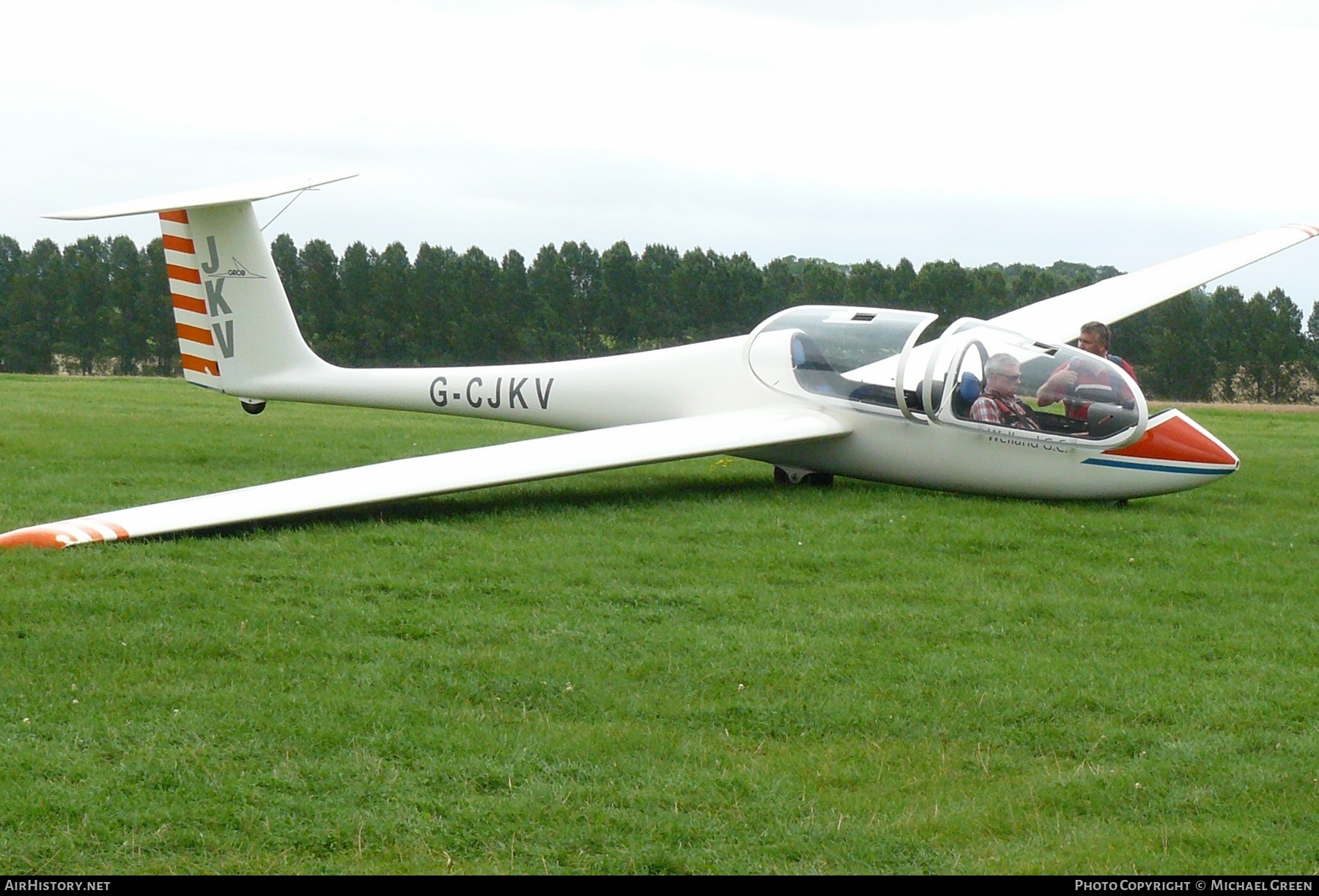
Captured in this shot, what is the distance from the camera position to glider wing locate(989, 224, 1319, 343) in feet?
58.5

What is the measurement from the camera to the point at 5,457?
48.6 ft

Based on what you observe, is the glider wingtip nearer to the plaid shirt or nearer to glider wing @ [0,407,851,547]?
glider wing @ [0,407,851,547]

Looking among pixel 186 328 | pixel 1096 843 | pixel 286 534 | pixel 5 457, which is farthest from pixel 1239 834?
pixel 186 328

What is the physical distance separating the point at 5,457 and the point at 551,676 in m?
10.4

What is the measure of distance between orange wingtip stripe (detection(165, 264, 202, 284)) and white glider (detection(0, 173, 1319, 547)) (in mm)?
20

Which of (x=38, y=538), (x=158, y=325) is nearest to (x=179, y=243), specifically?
(x=38, y=538)

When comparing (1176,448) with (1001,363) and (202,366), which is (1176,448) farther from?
(202,366)

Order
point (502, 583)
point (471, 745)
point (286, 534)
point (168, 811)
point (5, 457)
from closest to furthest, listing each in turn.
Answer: point (168, 811) < point (471, 745) < point (502, 583) < point (286, 534) < point (5, 457)

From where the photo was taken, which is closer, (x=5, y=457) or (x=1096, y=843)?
(x=1096, y=843)

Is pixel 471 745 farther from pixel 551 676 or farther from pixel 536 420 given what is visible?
pixel 536 420

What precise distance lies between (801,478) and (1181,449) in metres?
3.87

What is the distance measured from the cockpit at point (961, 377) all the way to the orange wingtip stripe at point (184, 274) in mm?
7737

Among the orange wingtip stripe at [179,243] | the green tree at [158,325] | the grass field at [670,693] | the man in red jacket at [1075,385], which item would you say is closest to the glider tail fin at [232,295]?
the orange wingtip stripe at [179,243]

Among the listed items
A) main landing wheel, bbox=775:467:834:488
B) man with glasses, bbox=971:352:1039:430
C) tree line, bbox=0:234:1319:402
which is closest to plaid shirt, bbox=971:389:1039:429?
man with glasses, bbox=971:352:1039:430
